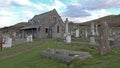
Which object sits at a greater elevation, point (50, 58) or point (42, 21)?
point (42, 21)

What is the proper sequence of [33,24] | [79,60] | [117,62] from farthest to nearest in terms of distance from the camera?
[33,24]
[79,60]
[117,62]

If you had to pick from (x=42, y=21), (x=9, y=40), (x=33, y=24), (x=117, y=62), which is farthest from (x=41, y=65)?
(x=33, y=24)

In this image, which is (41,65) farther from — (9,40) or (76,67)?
(9,40)

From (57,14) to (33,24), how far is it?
7365 millimetres

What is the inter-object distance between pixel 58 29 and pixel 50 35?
2677 mm

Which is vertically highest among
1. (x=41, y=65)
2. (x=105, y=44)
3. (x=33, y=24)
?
(x=33, y=24)

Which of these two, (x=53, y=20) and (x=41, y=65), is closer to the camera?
(x=41, y=65)

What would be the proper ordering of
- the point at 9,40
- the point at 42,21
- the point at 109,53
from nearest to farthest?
the point at 109,53
the point at 9,40
the point at 42,21

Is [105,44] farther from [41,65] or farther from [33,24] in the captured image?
[33,24]

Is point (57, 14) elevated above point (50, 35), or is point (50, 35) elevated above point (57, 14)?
point (57, 14)

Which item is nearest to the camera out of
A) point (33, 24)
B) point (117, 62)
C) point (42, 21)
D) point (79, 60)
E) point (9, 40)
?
point (117, 62)

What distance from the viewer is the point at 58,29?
58062 millimetres

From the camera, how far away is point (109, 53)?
15578 millimetres

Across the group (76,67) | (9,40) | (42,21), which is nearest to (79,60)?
(76,67)
